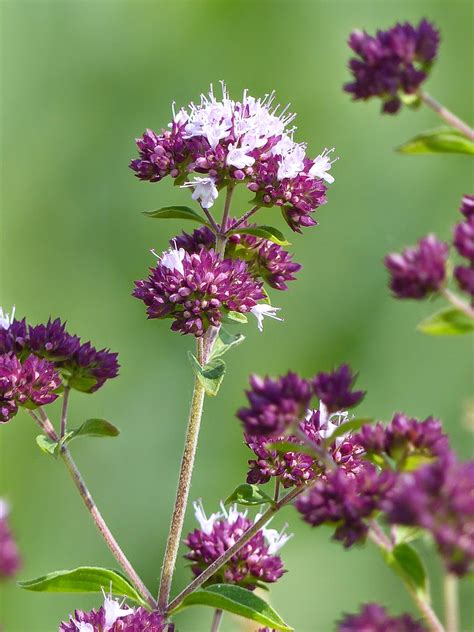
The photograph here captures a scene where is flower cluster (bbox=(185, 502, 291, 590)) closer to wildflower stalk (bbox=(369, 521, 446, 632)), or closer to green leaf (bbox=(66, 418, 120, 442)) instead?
green leaf (bbox=(66, 418, 120, 442))

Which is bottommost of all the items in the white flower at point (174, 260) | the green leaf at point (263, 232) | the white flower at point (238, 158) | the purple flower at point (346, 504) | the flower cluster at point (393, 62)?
the purple flower at point (346, 504)

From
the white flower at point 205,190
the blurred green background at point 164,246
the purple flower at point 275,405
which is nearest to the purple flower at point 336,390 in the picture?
the purple flower at point 275,405

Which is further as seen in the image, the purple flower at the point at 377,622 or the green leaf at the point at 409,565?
the green leaf at the point at 409,565

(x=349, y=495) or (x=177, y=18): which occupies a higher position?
(x=177, y=18)

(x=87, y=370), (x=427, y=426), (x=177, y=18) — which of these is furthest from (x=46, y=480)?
(x=427, y=426)

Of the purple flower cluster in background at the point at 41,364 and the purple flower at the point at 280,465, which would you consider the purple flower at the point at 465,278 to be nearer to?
the purple flower at the point at 280,465

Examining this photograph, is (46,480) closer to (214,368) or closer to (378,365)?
(378,365)

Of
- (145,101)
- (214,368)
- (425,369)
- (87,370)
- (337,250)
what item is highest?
(145,101)
